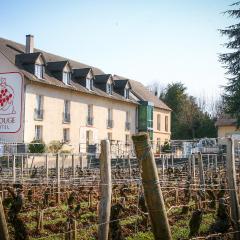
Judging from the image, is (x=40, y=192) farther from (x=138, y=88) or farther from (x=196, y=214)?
(x=138, y=88)

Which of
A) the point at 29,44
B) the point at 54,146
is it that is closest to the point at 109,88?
the point at 29,44

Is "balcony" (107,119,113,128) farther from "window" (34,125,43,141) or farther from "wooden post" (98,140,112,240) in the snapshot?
"wooden post" (98,140,112,240)

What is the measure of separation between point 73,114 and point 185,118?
2261 centimetres

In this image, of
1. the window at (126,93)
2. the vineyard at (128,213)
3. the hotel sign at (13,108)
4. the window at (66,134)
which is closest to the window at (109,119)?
the window at (126,93)

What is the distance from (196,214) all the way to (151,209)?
241 cm

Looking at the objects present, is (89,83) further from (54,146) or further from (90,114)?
(54,146)

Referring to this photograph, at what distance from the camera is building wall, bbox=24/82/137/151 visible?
3578 centimetres

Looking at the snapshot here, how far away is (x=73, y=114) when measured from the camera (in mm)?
40656

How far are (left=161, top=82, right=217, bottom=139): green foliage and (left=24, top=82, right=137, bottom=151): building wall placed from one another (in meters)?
12.2

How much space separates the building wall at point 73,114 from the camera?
3578 cm

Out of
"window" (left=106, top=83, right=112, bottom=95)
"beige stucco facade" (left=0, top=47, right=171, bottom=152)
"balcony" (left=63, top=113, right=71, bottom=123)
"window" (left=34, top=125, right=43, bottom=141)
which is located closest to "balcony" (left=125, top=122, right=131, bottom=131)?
"beige stucco facade" (left=0, top=47, right=171, bottom=152)

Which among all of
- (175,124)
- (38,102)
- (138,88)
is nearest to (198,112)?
(175,124)

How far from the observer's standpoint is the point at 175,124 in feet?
202

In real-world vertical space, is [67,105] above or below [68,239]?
above
